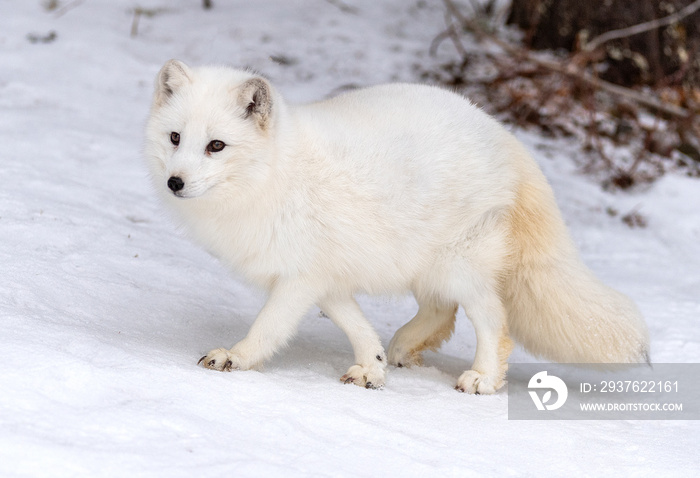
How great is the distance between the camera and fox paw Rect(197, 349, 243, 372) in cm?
308

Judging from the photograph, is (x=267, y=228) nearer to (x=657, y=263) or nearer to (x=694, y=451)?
(x=694, y=451)

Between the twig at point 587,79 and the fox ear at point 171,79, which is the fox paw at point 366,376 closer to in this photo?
the fox ear at point 171,79

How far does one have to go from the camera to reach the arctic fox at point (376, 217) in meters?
3.09

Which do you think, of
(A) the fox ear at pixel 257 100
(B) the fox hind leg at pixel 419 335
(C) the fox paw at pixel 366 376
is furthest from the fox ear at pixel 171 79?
(B) the fox hind leg at pixel 419 335

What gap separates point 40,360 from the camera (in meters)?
2.52

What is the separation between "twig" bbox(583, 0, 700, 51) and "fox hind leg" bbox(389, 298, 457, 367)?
4567 millimetres

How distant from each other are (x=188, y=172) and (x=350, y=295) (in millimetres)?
970

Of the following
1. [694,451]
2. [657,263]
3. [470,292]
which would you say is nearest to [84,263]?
[470,292]

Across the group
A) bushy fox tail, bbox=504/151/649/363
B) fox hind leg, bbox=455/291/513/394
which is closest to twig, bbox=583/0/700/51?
bushy fox tail, bbox=504/151/649/363

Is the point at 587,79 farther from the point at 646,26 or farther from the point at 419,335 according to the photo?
the point at 419,335

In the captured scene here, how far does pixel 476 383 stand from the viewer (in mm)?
3486

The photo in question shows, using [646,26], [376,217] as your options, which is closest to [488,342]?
[376,217]

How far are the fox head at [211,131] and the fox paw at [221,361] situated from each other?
25.8 inches

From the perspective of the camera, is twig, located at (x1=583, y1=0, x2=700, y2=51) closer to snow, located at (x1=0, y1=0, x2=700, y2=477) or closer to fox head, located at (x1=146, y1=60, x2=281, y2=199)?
snow, located at (x1=0, y1=0, x2=700, y2=477)
